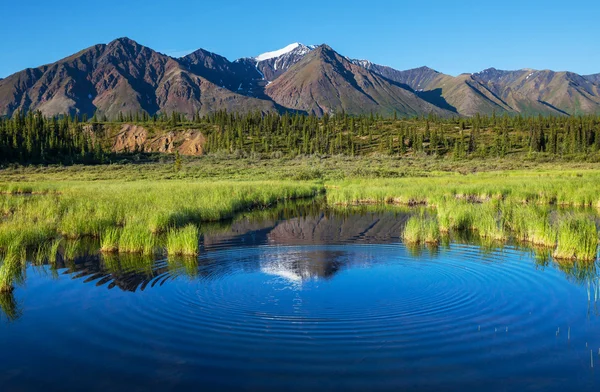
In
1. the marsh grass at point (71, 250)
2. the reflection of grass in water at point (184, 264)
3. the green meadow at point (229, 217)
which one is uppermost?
the green meadow at point (229, 217)

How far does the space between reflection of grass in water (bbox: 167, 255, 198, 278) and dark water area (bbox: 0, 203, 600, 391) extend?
0.22ft

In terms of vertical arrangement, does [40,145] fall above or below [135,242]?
above

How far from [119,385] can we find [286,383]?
8.48 feet

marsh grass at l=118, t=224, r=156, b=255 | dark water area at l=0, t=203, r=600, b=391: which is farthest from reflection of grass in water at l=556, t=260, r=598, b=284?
marsh grass at l=118, t=224, r=156, b=255

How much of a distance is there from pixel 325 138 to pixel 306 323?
126 metres

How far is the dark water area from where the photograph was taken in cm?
817

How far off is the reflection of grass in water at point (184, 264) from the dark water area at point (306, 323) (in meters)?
0.07

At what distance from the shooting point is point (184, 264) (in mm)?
15859

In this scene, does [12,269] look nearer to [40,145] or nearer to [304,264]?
[304,264]

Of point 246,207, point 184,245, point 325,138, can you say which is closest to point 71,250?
point 184,245

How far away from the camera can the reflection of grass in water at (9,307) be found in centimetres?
1117

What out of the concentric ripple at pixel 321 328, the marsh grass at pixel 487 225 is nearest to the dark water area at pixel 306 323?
the concentric ripple at pixel 321 328

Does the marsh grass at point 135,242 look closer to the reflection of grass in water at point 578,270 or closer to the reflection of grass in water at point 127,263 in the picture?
the reflection of grass in water at point 127,263

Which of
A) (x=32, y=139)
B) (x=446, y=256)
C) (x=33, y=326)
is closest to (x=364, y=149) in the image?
(x=32, y=139)
